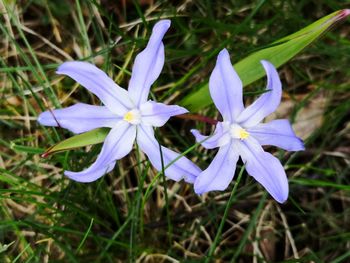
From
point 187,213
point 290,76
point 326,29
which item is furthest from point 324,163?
point 326,29

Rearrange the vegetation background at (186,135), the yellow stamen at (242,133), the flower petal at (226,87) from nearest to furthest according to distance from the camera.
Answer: the flower petal at (226,87), the yellow stamen at (242,133), the vegetation background at (186,135)

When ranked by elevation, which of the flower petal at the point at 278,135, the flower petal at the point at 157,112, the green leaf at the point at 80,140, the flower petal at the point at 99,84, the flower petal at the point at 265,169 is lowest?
the flower petal at the point at 265,169

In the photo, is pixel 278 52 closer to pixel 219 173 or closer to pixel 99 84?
pixel 219 173

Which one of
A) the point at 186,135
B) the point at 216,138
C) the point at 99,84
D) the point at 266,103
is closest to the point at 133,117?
the point at 99,84

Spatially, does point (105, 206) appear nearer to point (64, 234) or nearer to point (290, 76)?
point (64, 234)

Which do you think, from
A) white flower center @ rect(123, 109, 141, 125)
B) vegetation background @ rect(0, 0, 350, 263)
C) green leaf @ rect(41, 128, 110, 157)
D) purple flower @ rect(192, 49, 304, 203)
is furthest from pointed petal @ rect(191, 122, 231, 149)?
vegetation background @ rect(0, 0, 350, 263)

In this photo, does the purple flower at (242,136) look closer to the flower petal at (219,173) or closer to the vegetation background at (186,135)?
the flower petal at (219,173)

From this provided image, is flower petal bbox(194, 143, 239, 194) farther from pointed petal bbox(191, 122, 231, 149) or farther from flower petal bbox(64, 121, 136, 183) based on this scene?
flower petal bbox(64, 121, 136, 183)

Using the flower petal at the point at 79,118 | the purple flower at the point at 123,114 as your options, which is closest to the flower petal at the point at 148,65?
the purple flower at the point at 123,114
